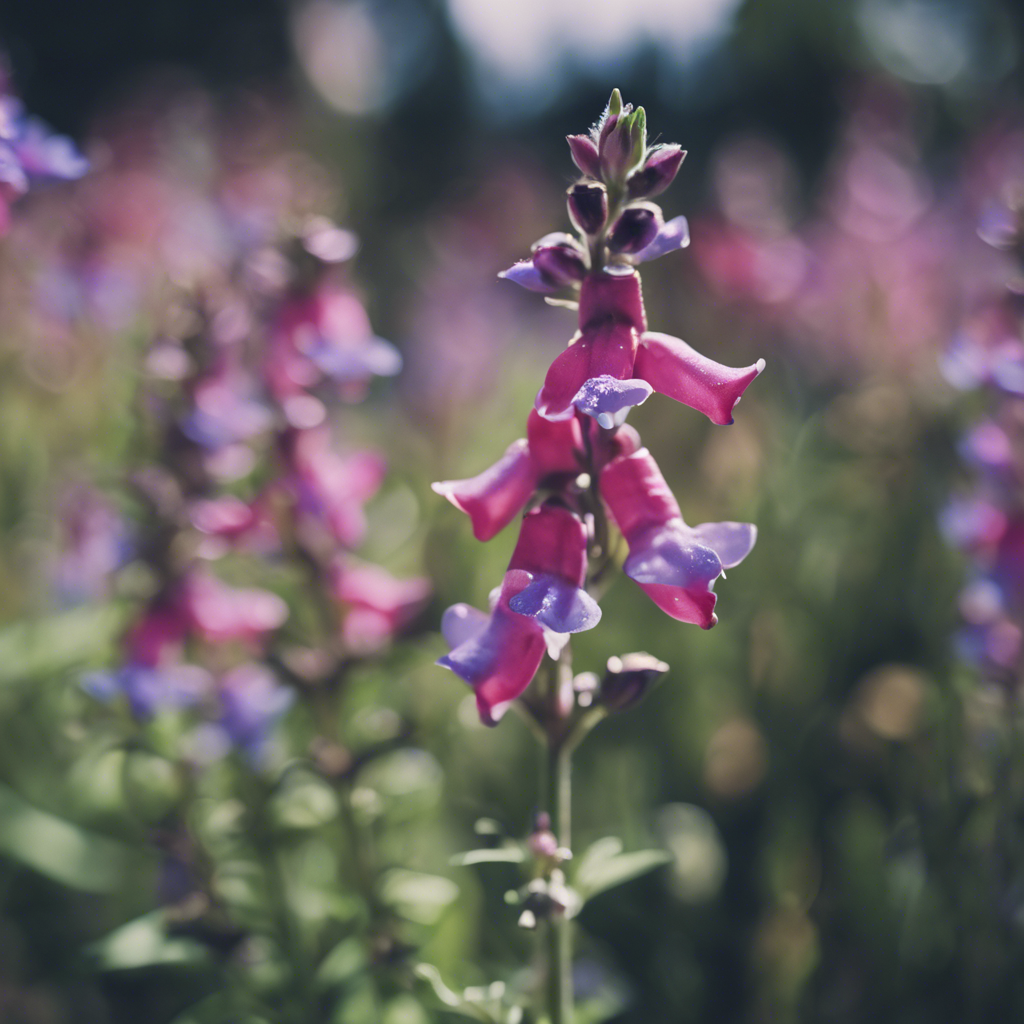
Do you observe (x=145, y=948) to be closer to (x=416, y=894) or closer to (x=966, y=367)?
(x=416, y=894)

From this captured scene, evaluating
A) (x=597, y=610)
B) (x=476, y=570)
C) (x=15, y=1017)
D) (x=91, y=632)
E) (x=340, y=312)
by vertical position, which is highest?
(x=340, y=312)

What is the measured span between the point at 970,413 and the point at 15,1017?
2.23 metres

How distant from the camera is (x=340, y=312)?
4.12ft

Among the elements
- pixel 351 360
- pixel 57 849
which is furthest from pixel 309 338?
pixel 57 849

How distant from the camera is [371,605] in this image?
1.26m

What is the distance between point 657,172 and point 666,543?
0.95 feet

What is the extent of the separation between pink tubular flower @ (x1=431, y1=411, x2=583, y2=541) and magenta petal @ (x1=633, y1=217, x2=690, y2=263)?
0.15m

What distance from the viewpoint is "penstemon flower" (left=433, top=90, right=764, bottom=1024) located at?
69 centimetres

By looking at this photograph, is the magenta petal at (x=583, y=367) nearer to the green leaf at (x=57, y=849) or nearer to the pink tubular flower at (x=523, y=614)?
the pink tubular flower at (x=523, y=614)

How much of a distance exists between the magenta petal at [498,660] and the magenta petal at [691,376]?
0.21 metres

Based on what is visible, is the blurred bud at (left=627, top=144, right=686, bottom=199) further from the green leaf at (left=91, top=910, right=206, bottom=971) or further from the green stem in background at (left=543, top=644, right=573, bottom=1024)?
the green leaf at (left=91, top=910, right=206, bottom=971)

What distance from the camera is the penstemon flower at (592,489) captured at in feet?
2.25

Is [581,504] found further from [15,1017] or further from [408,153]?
[408,153]

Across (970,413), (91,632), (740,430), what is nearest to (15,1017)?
(91,632)
